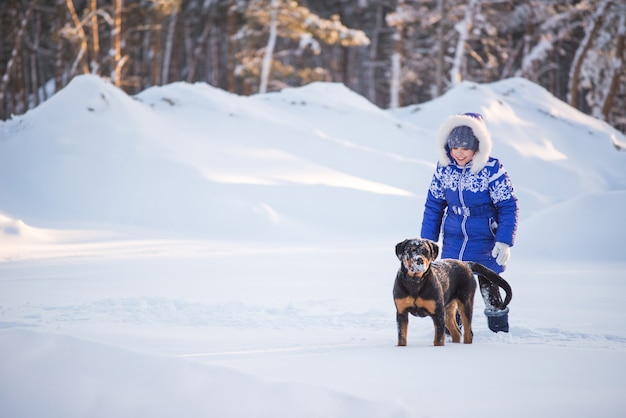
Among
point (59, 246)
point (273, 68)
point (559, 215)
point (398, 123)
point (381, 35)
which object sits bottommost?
point (59, 246)

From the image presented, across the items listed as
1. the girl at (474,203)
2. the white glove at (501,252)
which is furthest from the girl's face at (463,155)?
A: the white glove at (501,252)

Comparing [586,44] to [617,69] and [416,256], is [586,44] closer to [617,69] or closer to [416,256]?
[617,69]

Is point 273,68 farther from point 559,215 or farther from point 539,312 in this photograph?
point 539,312

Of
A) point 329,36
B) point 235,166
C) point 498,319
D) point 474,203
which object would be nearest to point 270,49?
point 329,36

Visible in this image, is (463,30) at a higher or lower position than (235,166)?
higher

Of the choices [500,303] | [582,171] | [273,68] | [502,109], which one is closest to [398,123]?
[502,109]

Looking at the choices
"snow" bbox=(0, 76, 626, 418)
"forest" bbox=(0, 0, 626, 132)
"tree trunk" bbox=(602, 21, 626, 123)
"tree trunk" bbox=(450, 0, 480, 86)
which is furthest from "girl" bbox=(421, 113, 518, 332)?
"tree trunk" bbox=(602, 21, 626, 123)

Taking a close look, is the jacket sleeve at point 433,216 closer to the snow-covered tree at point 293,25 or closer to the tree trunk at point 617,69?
the snow-covered tree at point 293,25

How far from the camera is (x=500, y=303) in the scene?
4.41 meters

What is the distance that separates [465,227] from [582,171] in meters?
15.3

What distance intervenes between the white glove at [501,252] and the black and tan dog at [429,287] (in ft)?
0.95

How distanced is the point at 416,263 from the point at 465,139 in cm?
130

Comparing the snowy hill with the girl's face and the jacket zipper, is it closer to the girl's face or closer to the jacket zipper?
the jacket zipper

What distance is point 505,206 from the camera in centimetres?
436
